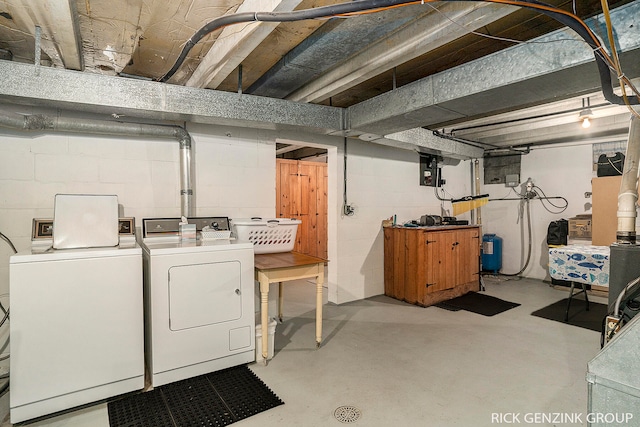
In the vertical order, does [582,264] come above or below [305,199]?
below

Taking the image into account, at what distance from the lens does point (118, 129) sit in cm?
266

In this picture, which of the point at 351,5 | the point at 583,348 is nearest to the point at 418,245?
the point at 583,348

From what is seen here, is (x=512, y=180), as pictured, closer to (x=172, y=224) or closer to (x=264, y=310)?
(x=264, y=310)

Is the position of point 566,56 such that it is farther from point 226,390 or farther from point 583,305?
point 583,305

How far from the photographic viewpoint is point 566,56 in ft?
5.84

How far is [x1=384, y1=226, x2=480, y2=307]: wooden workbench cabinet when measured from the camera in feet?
13.6

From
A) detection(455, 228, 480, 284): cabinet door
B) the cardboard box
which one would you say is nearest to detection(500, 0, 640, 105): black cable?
detection(455, 228, 480, 284): cabinet door

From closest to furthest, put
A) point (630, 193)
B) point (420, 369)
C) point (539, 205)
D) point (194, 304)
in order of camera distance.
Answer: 1. point (630, 193)
2. point (194, 304)
3. point (420, 369)
4. point (539, 205)

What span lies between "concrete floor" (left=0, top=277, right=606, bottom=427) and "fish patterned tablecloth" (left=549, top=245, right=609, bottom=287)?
54 centimetres

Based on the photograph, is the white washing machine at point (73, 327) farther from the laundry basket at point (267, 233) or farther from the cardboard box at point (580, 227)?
the cardboard box at point (580, 227)

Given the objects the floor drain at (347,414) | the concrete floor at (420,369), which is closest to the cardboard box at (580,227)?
the concrete floor at (420,369)

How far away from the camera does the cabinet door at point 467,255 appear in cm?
460

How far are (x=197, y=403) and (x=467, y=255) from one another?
13.1 feet

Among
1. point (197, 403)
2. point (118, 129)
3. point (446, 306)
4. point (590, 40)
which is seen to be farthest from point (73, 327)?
point (446, 306)
